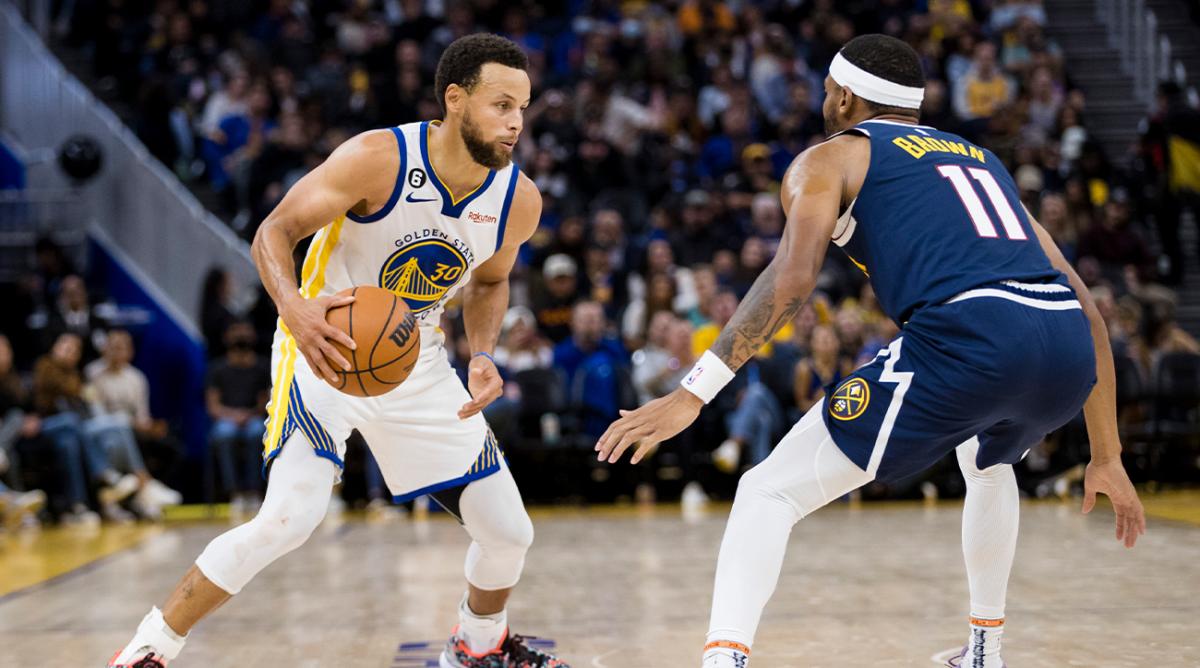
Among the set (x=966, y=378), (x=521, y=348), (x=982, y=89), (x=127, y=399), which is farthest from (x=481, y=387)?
(x=982, y=89)

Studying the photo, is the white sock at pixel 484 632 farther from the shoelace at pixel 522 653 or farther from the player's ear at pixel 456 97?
the player's ear at pixel 456 97

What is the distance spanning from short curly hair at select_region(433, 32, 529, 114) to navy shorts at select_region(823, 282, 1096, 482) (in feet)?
5.50

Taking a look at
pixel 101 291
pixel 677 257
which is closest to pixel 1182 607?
pixel 677 257

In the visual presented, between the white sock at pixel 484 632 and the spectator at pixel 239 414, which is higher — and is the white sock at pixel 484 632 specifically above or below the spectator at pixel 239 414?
above

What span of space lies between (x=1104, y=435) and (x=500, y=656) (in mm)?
2238

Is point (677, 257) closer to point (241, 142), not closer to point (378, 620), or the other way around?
point (241, 142)

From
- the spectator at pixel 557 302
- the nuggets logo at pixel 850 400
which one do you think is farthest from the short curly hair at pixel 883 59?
the spectator at pixel 557 302

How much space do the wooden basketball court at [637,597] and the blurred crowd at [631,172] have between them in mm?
1867

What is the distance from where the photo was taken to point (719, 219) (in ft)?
45.8

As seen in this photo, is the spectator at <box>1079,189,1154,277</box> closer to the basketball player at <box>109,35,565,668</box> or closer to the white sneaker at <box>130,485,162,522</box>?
the white sneaker at <box>130,485,162,522</box>

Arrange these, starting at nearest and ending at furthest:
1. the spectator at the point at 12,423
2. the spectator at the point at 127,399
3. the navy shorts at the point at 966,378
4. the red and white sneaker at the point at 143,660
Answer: the navy shorts at the point at 966,378, the red and white sneaker at the point at 143,660, the spectator at the point at 12,423, the spectator at the point at 127,399

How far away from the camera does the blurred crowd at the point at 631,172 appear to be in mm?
11961

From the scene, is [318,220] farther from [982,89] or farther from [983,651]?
[982,89]

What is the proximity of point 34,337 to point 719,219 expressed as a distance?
22.4ft
